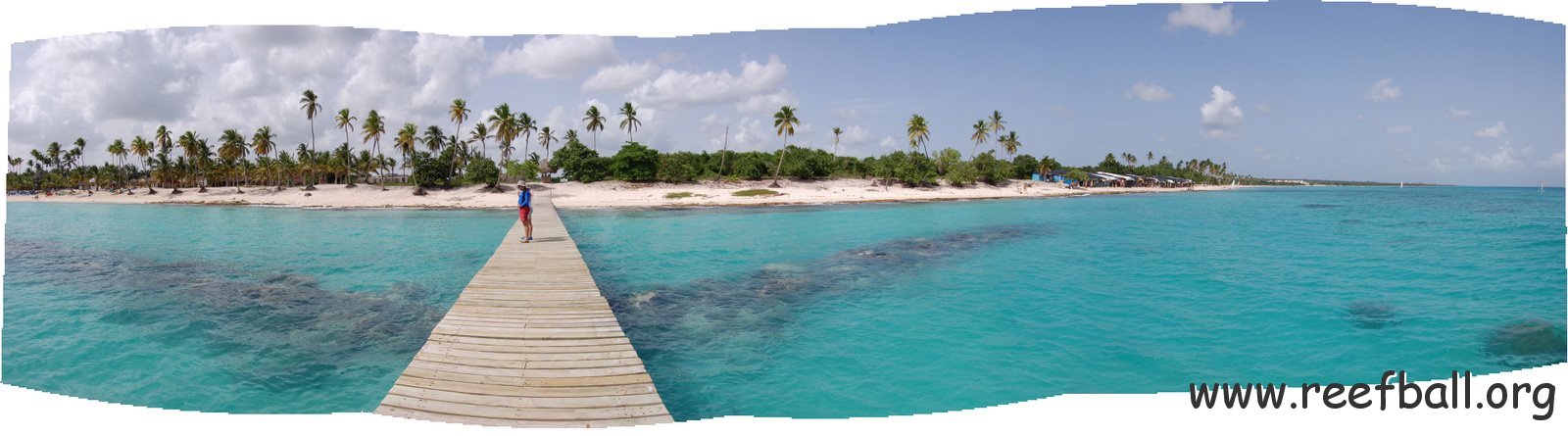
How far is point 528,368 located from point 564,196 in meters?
40.3

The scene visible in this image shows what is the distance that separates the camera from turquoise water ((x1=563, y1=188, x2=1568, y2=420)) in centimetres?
615

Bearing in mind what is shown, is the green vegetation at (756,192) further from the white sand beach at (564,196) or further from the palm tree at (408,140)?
the palm tree at (408,140)

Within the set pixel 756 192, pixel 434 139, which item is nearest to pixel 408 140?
pixel 434 139

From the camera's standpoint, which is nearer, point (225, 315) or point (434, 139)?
point (225, 315)

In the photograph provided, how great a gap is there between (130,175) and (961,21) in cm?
6762

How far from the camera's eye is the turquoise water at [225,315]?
6.13 meters

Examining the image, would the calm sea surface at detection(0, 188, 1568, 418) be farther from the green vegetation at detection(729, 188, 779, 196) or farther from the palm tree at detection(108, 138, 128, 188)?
the green vegetation at detection(729, 188, 779, 196)

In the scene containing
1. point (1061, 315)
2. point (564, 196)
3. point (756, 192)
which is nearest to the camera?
point (1061, 315)

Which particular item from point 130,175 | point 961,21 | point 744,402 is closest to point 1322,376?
point 961,21

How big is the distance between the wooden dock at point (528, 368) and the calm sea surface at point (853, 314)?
1175 mm

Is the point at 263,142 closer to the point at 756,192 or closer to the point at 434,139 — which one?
the point at 434,139

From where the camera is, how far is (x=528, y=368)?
14.2 feet

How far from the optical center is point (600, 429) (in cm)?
333

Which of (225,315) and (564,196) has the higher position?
(564,196)
